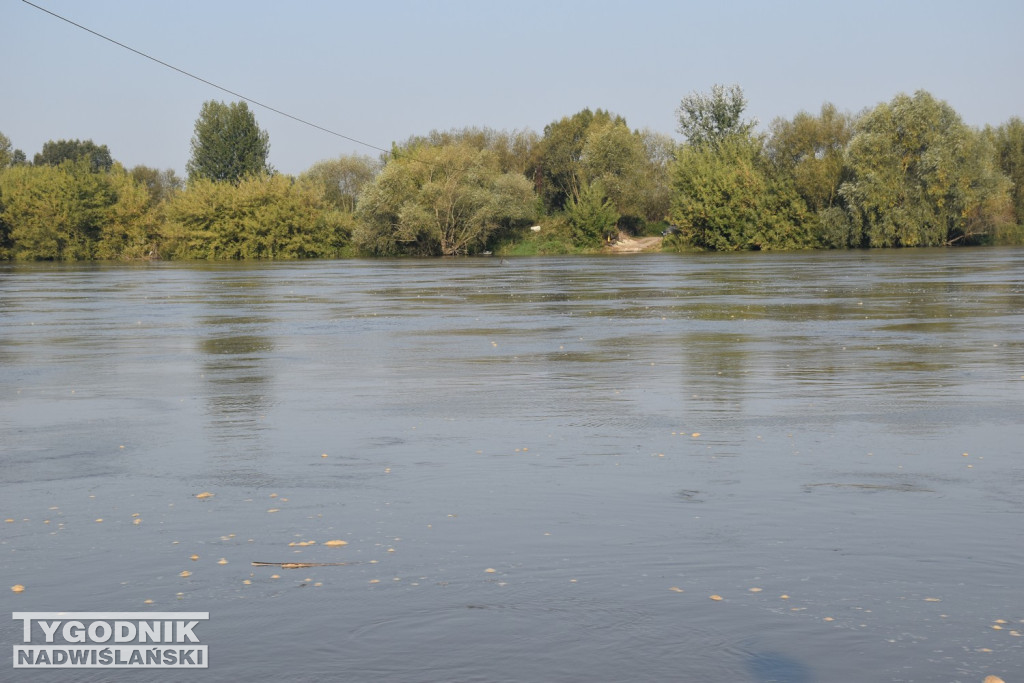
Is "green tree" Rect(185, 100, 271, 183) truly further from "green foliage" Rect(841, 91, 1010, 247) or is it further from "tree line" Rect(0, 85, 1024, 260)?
"green foliage" Rect(841, 91, 1010, 247)

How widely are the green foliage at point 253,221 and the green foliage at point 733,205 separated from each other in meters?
29.1

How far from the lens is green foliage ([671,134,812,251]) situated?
92562 mm

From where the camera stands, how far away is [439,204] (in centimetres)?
9081

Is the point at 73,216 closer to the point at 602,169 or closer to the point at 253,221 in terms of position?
the point at 253,221

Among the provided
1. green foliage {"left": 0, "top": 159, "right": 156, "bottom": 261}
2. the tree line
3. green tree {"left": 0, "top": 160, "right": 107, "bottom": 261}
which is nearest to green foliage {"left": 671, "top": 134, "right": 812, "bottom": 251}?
the tree line

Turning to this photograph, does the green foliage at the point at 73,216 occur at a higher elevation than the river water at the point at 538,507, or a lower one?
higher

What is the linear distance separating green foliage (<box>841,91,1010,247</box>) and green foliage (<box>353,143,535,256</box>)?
26.8 meters

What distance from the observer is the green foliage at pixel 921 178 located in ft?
271

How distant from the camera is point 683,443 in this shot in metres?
10.3

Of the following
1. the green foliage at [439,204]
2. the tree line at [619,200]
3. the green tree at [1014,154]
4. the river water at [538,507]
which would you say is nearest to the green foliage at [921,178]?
the tree line at [619,200]

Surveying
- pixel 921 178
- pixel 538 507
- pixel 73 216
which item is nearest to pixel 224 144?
pixel 73 216

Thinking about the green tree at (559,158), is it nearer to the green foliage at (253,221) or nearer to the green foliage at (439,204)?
the green foliage at (439,204)

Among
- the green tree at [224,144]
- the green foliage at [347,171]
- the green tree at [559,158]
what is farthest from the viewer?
the green foliage at [347,171]

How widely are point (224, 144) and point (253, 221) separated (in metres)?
43.7
